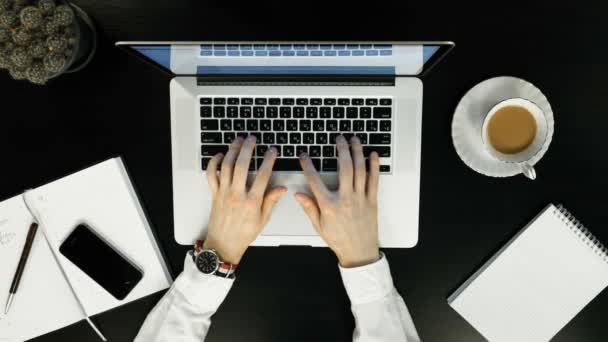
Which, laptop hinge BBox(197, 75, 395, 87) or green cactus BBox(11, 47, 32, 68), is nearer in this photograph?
green cactus BBox(11, 47, 32, 68)

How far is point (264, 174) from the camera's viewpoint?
782 mm

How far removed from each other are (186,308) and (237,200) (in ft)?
0.77

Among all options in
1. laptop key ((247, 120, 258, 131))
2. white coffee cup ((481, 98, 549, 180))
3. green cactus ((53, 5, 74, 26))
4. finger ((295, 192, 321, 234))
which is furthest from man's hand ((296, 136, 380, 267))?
green cactus ((53, 5, 74, 26))

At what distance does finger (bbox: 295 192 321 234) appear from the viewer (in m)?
0.78

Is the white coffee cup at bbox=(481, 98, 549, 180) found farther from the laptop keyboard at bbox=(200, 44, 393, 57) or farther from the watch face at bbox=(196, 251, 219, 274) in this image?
the watch face at bbox=(196, 251, 219, 274)

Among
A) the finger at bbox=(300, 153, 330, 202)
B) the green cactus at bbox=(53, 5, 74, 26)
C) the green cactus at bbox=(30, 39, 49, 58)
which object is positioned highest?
the green cactus at bbox=(53, 5, 74, 26)

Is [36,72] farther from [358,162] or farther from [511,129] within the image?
[511,129]

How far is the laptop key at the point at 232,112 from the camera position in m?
0.79

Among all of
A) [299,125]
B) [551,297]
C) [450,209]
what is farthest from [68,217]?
[551,297]

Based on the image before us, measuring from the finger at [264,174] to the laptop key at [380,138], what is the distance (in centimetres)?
19

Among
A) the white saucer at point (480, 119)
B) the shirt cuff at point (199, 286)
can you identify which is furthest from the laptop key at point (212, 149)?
the white saucer at point (480, 119)

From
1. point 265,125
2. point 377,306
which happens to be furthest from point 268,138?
point 377,306

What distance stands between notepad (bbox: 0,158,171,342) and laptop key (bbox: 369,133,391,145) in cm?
49

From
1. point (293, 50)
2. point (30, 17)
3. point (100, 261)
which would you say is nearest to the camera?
point (30, 17)
